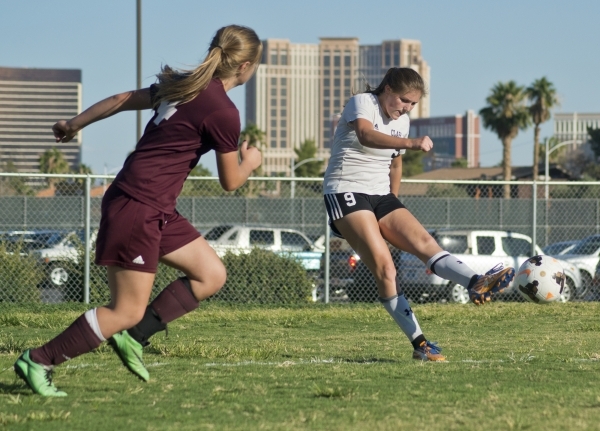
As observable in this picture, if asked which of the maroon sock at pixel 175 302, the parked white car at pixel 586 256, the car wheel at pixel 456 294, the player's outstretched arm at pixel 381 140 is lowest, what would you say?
the car wheel at pixel 456 294

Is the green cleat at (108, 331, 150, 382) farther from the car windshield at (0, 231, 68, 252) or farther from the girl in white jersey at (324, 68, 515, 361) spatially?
the car windshield at (0, 231, 68, 252)

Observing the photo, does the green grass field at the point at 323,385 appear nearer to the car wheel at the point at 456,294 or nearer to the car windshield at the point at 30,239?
the car windshield at the point at 30,239

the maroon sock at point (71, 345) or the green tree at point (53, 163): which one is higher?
the green tree at point (53, 163)

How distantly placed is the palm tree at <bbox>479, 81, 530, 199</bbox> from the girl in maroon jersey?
61.9m

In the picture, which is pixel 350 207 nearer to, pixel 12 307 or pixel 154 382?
pixel 154 382

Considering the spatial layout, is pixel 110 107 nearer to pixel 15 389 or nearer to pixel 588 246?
pixel 15 389

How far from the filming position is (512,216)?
2709 cm

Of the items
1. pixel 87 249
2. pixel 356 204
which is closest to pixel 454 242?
pixel 87 249

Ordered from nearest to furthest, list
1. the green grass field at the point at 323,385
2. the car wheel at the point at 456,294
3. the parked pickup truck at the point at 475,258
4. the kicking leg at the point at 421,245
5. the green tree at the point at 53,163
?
the green grass field at the point at 323,385
the kicking leg at the point at 421,245
the parked pickup truck at the point at 475,258
the car wheel at the point at 456,294
the green tree at the point at 53,163

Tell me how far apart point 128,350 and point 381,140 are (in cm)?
214

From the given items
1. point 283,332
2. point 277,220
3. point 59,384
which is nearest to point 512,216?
point 277,220

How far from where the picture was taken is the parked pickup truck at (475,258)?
17.0 metres

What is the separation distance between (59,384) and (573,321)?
277 inches

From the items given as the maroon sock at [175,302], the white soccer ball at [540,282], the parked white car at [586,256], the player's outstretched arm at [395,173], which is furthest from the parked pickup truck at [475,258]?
the maroon sock at [175,302]
